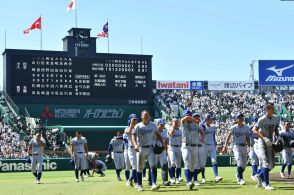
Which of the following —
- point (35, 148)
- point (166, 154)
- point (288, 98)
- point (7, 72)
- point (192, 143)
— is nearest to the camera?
point (192, 143)

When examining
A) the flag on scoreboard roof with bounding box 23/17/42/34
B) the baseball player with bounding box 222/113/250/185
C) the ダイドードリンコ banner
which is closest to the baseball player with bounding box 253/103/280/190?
the baseball player with bounding box 222/113/250/185

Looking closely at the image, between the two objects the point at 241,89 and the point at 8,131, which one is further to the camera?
the point at 241,89

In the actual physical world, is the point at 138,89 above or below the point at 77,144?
above

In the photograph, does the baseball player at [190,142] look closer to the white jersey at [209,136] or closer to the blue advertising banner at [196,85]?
the white jersey at [209,136]

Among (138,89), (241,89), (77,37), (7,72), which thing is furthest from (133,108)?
(241,89)

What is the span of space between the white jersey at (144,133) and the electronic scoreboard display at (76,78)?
27354mm

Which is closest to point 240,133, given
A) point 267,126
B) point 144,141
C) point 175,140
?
point 267,126

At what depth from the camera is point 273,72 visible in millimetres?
59250

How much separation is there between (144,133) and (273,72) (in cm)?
4549

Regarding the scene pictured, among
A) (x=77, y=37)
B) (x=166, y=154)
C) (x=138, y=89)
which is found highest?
(x=77, y=37)

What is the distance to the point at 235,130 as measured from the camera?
1730 centimetres

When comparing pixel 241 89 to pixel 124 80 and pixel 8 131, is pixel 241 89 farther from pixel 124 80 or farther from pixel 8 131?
pixel 8 131

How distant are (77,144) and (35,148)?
1.70m

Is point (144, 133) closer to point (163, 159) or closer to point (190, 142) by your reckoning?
point (190, 142)
